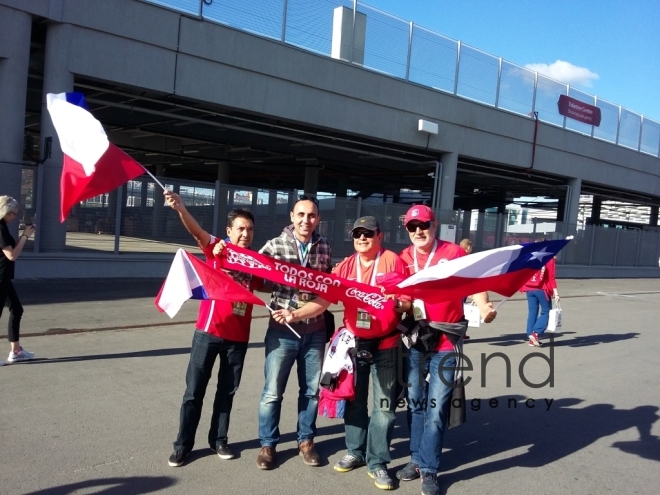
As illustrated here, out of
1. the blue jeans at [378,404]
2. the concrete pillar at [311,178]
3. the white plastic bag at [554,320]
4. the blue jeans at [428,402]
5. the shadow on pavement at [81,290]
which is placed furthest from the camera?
the concrete pillar at [311,178]

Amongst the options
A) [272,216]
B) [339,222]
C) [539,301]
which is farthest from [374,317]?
[339,222]

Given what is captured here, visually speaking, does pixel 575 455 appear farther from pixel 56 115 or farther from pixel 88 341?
pixel 88 341

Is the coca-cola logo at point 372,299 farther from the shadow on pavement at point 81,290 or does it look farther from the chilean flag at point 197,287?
the shadow on pavement at point 81,290

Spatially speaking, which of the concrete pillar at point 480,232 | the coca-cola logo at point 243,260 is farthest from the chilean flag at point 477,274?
the concrete pillar at point 480,232

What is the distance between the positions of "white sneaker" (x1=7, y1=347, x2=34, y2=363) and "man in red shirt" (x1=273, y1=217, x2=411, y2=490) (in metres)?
4.01

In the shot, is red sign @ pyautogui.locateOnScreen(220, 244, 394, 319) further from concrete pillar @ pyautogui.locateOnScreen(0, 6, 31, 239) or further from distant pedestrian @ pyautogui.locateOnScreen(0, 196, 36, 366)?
concrete pillar @ pyautogui.locateOnScreen(0, 6, 31, 239)

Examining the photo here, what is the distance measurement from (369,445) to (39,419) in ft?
9.35

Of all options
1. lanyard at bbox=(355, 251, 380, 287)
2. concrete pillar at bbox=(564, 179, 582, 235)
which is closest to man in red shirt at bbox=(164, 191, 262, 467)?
lanyard at bbox=(355, 251, 380, 287)

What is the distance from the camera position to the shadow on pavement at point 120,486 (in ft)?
13.3

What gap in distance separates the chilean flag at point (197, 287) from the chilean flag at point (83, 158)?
746mm

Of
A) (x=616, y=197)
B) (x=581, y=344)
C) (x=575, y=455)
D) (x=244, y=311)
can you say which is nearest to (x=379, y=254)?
(x=244, y=311)

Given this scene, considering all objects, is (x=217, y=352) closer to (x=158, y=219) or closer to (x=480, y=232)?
(x=158, y=219)

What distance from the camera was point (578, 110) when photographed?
27.3m

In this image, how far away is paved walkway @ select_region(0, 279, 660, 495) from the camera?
4.41m
